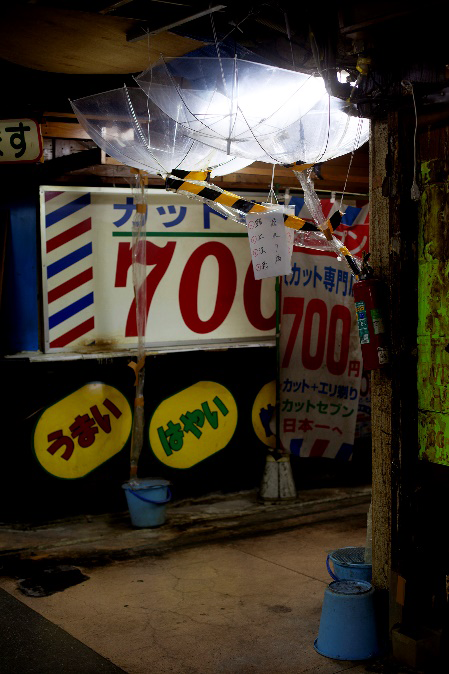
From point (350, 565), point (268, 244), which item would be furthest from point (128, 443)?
point (350, 565)

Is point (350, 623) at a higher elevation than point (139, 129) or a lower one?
lower

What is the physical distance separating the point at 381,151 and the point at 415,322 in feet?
4.53

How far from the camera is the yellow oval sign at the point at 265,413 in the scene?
424 inches

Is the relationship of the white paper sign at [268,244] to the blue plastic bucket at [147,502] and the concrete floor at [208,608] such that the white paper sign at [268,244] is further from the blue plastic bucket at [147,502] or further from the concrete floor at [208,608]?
the blue plastic bucket at [147,502]

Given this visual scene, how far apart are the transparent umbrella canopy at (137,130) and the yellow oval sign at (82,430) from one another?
316cm

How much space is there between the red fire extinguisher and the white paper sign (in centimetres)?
149

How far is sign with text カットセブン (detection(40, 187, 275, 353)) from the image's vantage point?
9.27 meters

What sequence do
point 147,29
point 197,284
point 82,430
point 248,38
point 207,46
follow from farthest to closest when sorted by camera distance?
point 197,284 < point 82,430 < point 248,38 < point 207,46 < point 147,29

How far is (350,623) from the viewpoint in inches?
227

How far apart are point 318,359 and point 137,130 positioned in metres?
4.51

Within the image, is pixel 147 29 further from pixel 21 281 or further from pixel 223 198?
pixel 21 281

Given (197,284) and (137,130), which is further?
(197,284)

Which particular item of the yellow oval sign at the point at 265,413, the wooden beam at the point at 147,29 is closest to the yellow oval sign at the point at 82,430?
the yellow oval sign at the point at 265,413

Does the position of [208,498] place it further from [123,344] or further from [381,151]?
[381,151]
